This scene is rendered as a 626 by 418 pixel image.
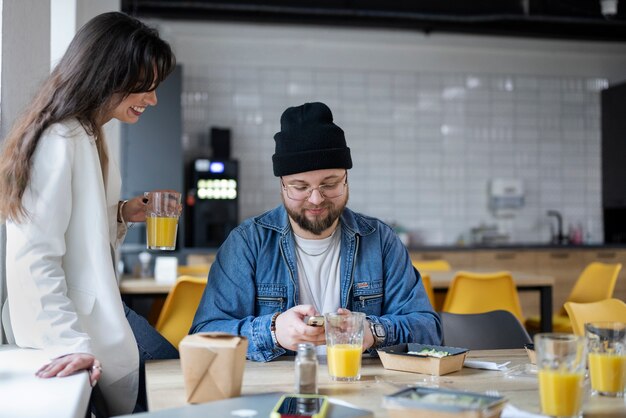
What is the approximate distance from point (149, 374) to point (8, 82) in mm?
1195

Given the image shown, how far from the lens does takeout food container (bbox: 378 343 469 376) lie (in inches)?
77.2

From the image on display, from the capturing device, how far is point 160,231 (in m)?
2.44

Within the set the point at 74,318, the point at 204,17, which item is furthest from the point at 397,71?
the point at 74,318

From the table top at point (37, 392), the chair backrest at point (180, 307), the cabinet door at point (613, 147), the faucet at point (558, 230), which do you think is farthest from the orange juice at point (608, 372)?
the cabinet door at point (613, 147)

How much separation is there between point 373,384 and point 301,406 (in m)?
0.36

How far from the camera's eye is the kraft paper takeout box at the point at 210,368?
1.64 meters

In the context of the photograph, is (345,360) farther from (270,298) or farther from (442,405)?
(270,298)

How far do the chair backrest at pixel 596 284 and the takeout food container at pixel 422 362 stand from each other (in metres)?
3.37

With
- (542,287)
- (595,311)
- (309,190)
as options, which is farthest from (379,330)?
(542,287)

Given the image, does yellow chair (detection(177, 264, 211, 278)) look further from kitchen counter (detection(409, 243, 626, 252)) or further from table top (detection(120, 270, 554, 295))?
kitchen counter (detection(409, 243, 626, 252))

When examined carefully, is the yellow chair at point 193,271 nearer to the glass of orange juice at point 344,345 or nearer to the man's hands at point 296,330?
the man's hands at point 296,330

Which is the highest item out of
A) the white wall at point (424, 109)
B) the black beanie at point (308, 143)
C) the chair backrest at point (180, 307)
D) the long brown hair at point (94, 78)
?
the white wall at point (424, 109)

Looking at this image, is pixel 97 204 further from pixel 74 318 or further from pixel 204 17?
pixel 204 17

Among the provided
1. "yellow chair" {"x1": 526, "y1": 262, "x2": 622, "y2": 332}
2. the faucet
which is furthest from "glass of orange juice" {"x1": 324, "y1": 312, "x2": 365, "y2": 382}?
the faucet
